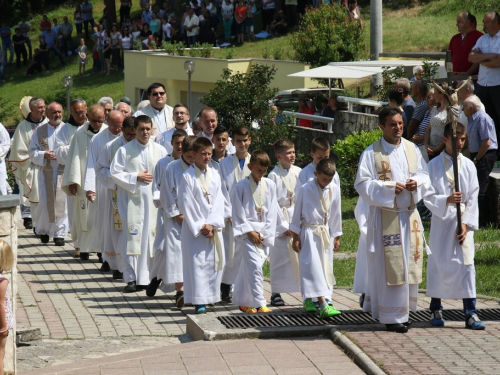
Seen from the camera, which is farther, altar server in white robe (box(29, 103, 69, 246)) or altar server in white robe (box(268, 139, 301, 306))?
altar server in white robe (box(29, 103, 69, 246))

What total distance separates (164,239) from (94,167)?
2.60m

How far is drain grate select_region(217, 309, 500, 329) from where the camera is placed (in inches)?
340

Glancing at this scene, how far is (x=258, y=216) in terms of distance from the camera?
9672 mm

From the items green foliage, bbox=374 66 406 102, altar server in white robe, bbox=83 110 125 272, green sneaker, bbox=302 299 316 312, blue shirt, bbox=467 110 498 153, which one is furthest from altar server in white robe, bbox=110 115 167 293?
green foliage, bbox=374 66 406 102

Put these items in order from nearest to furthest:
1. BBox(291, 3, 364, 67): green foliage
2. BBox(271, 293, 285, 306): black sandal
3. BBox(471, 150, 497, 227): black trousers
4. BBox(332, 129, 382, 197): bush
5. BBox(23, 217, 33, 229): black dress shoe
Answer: BBox(271, 293, 285, 306): black sandal, BBox(471, 150, 497, 227): black trousers, BBox(23, 217, 33, 229): black dress shoe, BBox(332, 129, 382, 197): bush, BBox(291, 3, 364, 67): green foliage

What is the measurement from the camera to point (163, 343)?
8703 mm

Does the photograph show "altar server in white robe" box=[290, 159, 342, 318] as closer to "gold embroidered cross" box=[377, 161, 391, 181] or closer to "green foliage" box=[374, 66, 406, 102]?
"gold embroidered cross" box=[377, 161, 391, 181]

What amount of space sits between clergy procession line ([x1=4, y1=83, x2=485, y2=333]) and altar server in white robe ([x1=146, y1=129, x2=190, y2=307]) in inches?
0.6

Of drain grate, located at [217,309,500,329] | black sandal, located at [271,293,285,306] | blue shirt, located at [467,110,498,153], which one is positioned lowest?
black sandal, located at [271,293,285,306]

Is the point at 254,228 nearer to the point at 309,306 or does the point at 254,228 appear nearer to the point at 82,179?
the point at 309,306

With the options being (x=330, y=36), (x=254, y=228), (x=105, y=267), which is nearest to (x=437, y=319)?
(x=254, y=228)

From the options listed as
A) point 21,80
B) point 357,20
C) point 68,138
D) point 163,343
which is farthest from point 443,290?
point 21,80

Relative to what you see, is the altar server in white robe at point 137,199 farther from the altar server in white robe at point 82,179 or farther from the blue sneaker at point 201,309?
the altar server in white robe at point 82,179

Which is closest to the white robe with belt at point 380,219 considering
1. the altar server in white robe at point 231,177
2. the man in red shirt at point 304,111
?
the altar server in white robe at point 231,177
